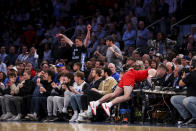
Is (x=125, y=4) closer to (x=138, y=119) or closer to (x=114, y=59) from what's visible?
(x=114, y=59)

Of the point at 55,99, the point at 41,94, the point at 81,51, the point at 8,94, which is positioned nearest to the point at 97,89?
the point at 55,99

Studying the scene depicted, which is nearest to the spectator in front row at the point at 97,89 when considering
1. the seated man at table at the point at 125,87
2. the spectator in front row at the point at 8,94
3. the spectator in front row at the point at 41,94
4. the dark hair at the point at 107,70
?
the dark hair at the point at 107,70

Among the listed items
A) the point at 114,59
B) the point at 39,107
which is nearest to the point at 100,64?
the point at 114,59

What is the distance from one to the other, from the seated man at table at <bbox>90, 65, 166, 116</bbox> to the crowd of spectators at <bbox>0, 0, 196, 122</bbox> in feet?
2.10

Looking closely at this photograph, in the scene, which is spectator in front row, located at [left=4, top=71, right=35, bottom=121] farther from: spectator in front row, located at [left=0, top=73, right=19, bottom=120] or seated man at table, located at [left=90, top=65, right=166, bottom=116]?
seated man at table, located at [left=90, top=65, right=166, bottom=116]

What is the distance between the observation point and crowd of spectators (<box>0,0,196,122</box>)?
12164 mm

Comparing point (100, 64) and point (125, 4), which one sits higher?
point (125, 4)

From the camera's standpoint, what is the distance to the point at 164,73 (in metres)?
A: 10.9

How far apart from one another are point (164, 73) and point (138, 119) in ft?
4.42

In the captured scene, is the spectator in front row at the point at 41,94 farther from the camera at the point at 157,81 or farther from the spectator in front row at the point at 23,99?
the camera at the point at 157,81

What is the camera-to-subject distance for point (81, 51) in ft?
44.8

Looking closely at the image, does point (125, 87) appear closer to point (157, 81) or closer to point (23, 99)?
point (157, 81)

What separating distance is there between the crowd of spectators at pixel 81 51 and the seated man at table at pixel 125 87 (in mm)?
640

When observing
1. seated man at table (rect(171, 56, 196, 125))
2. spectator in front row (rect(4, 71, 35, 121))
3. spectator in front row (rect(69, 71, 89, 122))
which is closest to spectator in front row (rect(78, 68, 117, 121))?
spectator in front row (rect(69, 71, 89, 122))
